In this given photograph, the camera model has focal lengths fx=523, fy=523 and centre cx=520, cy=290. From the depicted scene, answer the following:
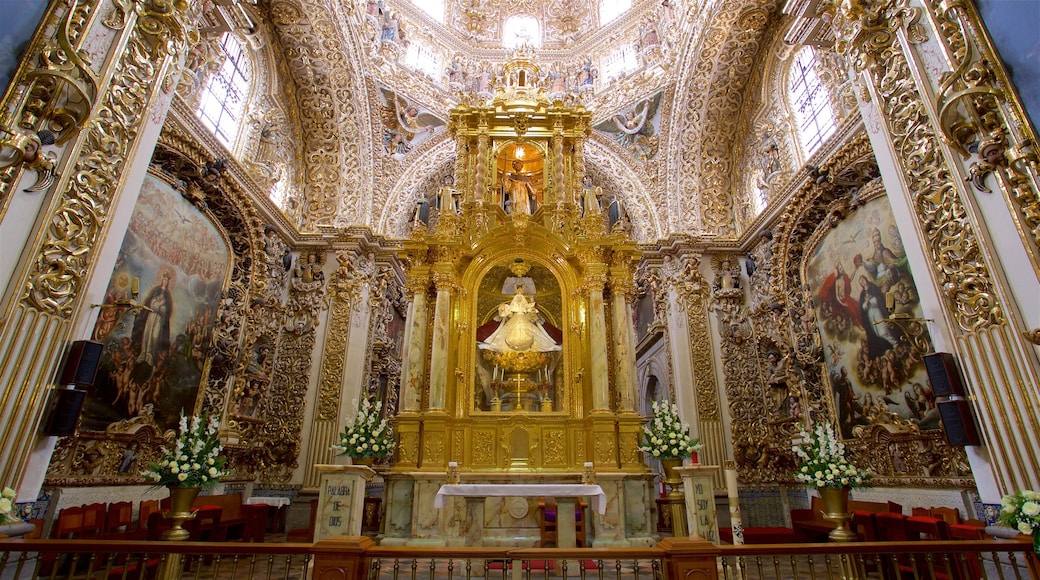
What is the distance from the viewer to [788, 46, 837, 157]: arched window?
11.9 metres

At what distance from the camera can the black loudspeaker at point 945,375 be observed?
5781 mm

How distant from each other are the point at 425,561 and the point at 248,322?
7.32m

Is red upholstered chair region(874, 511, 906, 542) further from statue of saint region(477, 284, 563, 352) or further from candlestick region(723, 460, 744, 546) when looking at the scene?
statue of saint region(477, 284, 563, 352)

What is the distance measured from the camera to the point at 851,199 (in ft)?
34.4

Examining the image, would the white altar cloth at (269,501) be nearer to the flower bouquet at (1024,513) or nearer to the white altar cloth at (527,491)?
the white altar cloth at (527,491)

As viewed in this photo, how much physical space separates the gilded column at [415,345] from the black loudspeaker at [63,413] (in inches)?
195

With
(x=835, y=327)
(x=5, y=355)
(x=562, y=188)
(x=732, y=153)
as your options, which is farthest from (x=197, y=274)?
(x=732, y=153)

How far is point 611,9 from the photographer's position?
61.3 ft

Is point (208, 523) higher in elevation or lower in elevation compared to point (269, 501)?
lower

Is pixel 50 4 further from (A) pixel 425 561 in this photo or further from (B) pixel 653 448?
(B) pixel 653 448

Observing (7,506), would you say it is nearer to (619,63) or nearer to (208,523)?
(208,523)

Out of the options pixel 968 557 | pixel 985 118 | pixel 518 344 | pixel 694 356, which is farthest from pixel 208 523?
pixel 985 118

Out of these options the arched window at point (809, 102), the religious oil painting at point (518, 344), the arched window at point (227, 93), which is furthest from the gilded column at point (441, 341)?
the arched window at point (809, 102)

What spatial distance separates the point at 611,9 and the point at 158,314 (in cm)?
1706
